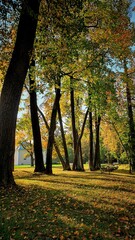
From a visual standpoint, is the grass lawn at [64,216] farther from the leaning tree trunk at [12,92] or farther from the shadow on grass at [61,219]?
the leaning tree trunk at [12,92]

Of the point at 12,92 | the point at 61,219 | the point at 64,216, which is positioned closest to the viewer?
the point at 61,219

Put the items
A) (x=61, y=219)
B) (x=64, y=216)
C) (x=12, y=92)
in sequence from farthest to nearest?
1. (x=12, y=92)
2. (x=64, y=216)
3. (x=61, y=219)

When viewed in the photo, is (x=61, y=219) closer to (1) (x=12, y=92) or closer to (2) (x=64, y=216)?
(2) (x=64, y=216)

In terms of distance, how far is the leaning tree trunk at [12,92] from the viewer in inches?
326

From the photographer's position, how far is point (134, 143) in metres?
22.6

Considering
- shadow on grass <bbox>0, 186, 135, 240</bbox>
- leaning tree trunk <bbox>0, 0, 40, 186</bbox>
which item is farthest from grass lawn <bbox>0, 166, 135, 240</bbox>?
leaning tree trunk <bbox>0, 0, 40, 186</bbox>

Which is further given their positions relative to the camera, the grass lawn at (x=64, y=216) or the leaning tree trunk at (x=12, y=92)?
the leaning tree trunk at (x=12, y=92)

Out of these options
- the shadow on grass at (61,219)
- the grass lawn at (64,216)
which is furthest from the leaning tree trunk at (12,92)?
the shadow on grass at (61,219)

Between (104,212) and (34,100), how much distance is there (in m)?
12.1

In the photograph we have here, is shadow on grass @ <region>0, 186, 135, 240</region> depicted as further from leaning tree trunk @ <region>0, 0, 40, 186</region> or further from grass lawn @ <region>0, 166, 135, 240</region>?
leaning tree trunk @ <region>0, 0, 40, 186</region>

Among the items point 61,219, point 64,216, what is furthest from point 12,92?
point 61,219

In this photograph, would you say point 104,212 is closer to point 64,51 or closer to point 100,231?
point 100,231

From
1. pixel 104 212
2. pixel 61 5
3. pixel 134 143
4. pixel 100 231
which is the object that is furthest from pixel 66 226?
pixel 134 143

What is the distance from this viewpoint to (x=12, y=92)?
838cm
